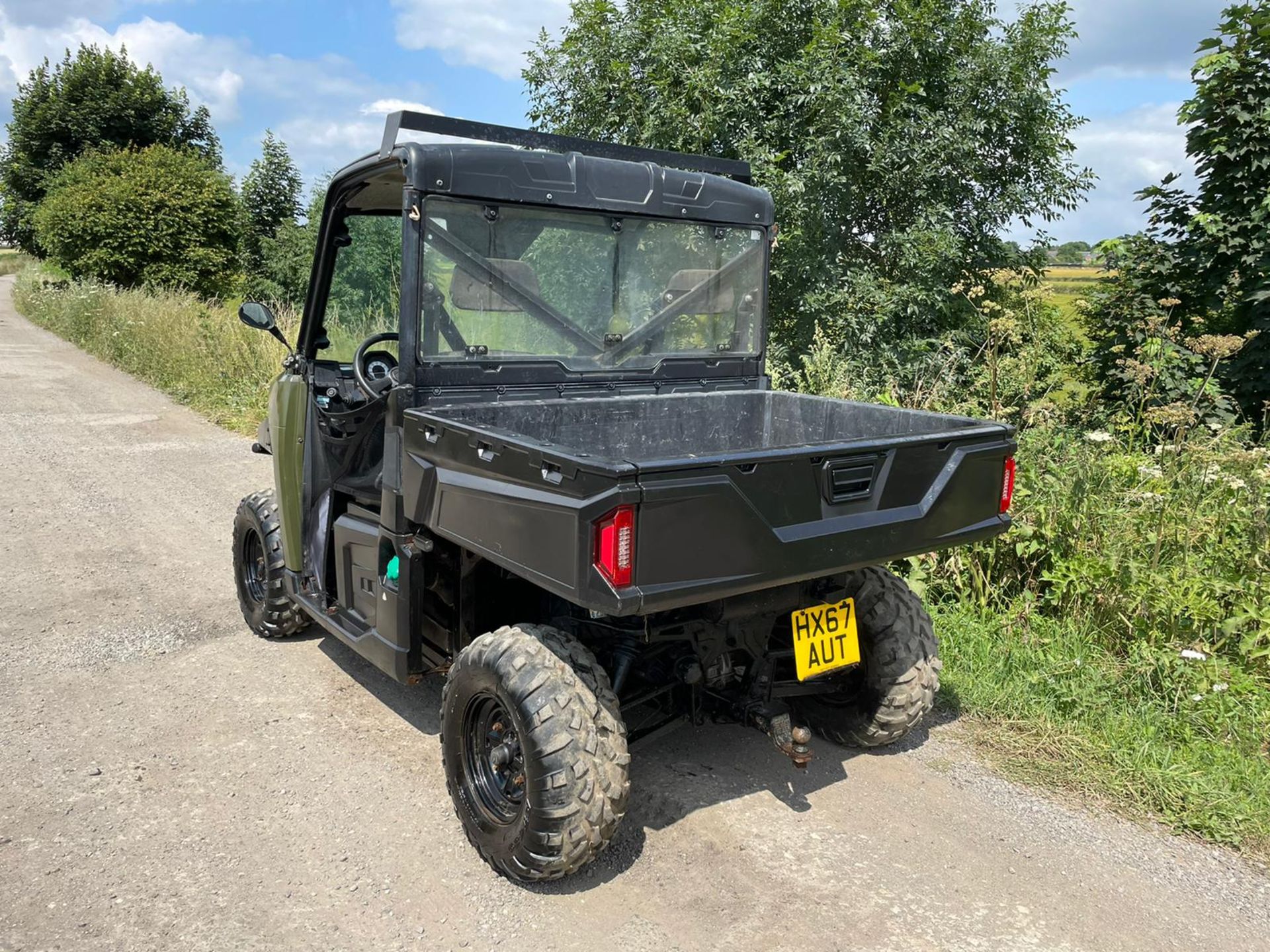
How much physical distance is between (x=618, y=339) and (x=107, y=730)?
2.59 m

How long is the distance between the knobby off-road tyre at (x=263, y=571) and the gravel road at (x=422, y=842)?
0.16 m

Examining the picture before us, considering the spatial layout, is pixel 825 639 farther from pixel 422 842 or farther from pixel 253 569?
pixel 253 569

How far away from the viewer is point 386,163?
138 inches

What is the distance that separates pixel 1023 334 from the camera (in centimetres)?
650

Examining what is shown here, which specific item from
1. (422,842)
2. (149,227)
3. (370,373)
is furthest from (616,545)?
(149,227)

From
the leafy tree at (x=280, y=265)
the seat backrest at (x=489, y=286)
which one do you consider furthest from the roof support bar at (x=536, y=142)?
the leafy tree at (x=280, y=265)

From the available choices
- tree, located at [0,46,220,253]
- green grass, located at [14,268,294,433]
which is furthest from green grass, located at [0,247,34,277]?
green grass, located at [14,268,294,433]

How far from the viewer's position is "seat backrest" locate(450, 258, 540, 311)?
3580 mm

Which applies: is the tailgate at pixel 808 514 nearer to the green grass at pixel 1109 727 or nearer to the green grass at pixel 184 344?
the green grass at pixel 1109 727

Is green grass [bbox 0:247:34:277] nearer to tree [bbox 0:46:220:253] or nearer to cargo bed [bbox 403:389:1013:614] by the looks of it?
tree [bbox 0:46:220:253]

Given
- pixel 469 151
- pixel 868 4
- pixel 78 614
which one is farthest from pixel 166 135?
pixel 469 151

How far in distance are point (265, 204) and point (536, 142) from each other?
22.8 meters

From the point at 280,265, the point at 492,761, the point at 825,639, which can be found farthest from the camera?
the point at 280,265

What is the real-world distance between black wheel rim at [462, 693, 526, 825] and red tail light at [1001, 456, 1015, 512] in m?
1.90
